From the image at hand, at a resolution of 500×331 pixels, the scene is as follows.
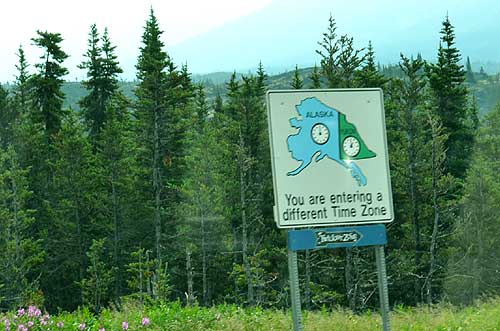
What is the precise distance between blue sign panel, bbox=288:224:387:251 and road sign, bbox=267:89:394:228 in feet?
0.17

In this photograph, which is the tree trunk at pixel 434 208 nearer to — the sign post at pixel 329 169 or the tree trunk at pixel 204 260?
the tree trunk at pixel 204 260

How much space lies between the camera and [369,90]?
15.1ft

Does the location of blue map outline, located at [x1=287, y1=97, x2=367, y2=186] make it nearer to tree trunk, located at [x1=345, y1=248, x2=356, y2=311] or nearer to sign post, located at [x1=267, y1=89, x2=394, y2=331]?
sign post, located at [x1=267, y1=89, x2=394, y2=331]

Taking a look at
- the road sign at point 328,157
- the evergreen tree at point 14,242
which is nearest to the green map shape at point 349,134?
the road sign at point 328,157

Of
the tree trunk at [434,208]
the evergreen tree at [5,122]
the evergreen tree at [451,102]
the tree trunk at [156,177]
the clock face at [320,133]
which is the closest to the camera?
the clock face at [320,133]

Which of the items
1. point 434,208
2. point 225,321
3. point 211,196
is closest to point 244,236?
point 211,196

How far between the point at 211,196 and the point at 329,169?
37.3 meters

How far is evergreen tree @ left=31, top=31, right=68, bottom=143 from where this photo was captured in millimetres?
46219

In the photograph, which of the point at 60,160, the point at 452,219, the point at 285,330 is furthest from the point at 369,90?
the point at 60,160

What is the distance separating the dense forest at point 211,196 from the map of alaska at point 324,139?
31530 millimetres

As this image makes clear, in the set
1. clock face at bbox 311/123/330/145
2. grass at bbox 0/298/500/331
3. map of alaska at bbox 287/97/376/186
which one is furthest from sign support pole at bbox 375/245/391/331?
grass at bbox 0/298/500/331

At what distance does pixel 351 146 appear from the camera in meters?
4.52

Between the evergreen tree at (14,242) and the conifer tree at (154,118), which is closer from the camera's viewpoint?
the evergreen tree at (14,242)

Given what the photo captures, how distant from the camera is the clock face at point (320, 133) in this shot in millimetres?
4477
